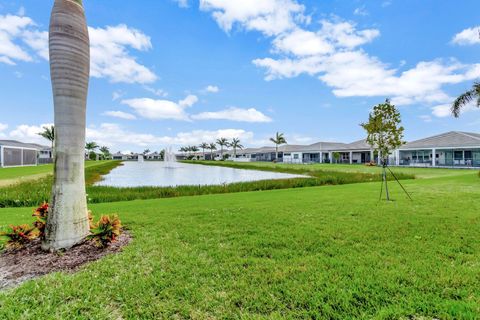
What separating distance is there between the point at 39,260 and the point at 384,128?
10.5 metres

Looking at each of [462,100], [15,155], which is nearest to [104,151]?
[15,155]

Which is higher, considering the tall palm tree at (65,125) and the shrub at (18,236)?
the tall palm tree at (65,125)

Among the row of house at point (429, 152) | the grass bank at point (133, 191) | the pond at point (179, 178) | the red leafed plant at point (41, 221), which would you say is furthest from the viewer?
the row of house at point (429, 152)

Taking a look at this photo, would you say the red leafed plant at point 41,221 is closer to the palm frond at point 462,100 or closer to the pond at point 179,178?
the pond at point 179,178

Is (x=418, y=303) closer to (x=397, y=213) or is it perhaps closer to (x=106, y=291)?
(x=106, y=291)

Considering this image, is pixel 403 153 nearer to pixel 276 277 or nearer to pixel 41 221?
pixel 276 277

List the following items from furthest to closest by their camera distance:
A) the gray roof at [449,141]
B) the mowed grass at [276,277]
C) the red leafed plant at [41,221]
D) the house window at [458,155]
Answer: the house window at [458,155], the gray roof at [449,141], the red leafed plant at [41,221], the mowed grass at [276,277]

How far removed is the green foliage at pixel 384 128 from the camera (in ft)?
31.4

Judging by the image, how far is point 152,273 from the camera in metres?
3.55

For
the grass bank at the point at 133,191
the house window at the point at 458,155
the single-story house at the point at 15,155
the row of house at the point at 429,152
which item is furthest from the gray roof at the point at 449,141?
the single-story house at the point at 15,155

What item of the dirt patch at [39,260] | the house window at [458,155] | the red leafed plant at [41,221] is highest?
the house window at [458,155]

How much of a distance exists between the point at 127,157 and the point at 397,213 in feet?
495

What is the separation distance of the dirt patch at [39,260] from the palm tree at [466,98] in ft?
71.1

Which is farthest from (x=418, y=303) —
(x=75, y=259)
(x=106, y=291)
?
(x=75, y=259)
